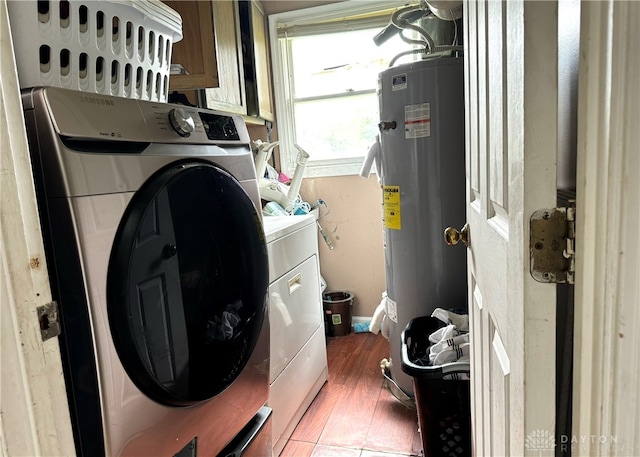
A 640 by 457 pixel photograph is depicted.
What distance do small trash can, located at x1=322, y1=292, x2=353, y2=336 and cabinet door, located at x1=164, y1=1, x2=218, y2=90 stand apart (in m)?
1.53

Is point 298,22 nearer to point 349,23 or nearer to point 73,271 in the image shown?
point 349,23

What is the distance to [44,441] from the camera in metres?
0.61

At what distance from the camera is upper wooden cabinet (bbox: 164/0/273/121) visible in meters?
1.68

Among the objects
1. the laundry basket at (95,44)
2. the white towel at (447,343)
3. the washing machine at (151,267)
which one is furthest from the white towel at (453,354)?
the laundry basket at (95,44)

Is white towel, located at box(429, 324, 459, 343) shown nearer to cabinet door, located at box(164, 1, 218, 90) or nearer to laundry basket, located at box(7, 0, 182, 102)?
laundry basket, located at box(7, 0, 182, 102)

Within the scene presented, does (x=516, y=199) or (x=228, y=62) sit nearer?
(x=516, y=199)

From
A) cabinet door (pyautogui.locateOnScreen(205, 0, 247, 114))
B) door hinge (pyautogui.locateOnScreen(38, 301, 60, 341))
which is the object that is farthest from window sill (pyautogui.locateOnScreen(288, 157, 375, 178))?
door hinge (pyautogui.locateOnScreen(38, 301, 60, 341))

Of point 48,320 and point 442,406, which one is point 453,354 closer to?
point 442,406

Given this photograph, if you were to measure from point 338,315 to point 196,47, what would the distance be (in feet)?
5.74

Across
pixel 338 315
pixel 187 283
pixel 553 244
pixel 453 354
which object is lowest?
pixel 338 315

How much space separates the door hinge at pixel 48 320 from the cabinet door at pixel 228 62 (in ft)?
4.24

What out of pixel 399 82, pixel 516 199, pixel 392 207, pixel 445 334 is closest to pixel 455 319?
pixel 445 334

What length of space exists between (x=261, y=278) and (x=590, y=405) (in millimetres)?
901

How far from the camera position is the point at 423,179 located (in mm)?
1639
